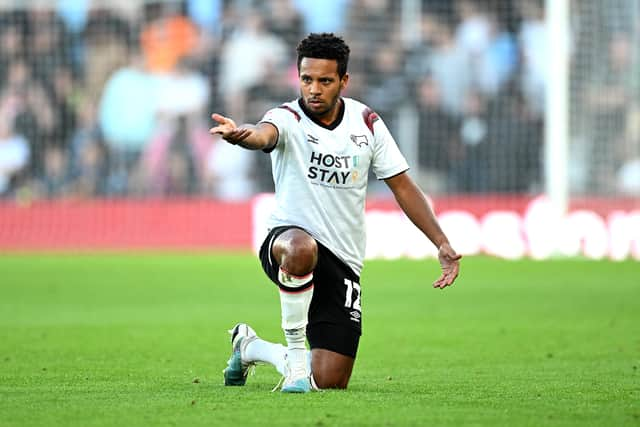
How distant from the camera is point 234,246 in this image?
2431cm

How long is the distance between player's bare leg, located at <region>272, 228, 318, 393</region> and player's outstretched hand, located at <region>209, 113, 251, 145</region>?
692 mm

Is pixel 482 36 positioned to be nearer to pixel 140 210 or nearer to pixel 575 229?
pixel 575 229

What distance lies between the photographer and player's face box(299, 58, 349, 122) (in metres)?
7.66

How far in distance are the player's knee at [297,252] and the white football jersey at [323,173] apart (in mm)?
471

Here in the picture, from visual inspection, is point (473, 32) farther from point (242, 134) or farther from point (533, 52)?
point (242, 134)

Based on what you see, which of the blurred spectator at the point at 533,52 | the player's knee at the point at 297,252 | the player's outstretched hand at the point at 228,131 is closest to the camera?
the player's outstretched hand at the point at 228,131

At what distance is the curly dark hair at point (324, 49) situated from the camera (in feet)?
25.2

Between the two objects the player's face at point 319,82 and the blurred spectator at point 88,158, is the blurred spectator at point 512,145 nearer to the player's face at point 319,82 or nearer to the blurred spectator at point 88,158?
the blurred spectator at point 88,158

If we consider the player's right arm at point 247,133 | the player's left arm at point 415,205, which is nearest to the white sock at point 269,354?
the player's left arm at point 415,205

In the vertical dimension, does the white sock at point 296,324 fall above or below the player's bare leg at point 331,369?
above

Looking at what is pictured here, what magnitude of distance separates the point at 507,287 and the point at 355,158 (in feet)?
31.5

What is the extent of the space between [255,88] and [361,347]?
50.7ft

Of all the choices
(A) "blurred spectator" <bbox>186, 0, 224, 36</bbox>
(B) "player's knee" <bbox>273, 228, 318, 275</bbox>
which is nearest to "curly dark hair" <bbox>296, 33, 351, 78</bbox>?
(B) "player's knee" <bbox>273, 228, 318, 275</bbox>

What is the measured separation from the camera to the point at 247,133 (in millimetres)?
7020
